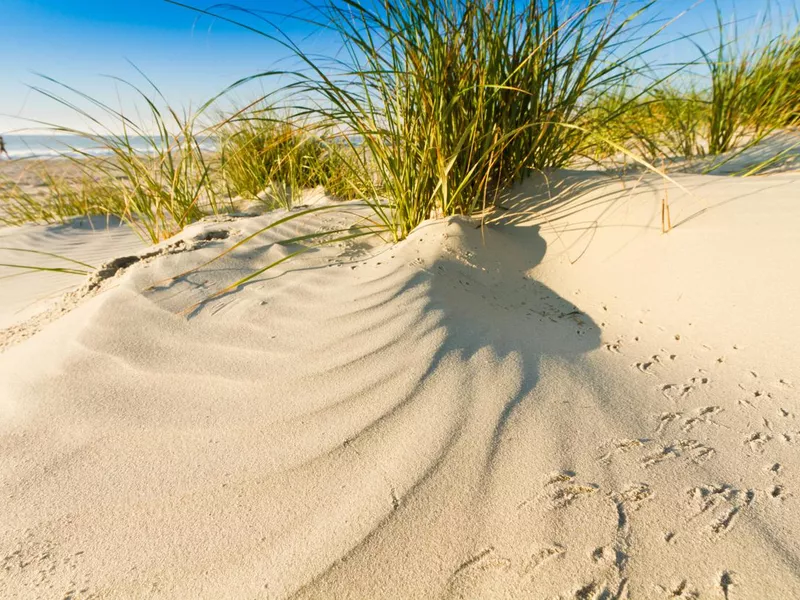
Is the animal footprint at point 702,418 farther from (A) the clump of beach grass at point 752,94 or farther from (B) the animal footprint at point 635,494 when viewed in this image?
(A) the clump of beach grass at point 752,94

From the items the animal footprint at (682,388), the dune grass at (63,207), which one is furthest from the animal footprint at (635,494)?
the dune grass at (63,207)

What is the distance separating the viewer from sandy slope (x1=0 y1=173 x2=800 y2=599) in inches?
29.0

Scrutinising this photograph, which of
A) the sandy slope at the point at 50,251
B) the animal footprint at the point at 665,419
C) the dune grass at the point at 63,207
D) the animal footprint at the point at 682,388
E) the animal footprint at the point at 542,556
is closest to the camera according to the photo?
the animal footprint at the point at 542,556

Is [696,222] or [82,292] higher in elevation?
[696,222]

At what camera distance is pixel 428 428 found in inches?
39.3

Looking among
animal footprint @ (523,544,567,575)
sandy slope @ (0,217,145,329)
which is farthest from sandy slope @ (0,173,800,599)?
sandy slope @ (0,217,145,329)

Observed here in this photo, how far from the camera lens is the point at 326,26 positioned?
1794 millimetres

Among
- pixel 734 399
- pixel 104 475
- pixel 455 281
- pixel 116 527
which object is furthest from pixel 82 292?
pixel 734 399

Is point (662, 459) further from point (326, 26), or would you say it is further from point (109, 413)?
point (326, 26)

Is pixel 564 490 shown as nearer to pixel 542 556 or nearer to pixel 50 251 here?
pixel 542 556

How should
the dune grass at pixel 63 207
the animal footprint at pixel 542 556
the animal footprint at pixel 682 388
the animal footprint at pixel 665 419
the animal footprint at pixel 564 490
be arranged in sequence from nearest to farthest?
1. the animal footprint at pixel 542 556
2. the animal footprint at pixel 564 490
3. the animal footprint at pixel 665 419
4. the animal footprint at pixel 682 388
5. the dune grass at pixel 63 207

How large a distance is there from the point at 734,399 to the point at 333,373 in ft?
2.97

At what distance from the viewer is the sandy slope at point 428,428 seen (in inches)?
29.0

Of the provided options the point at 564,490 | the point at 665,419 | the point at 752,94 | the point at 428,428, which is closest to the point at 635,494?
the point at 564,490
